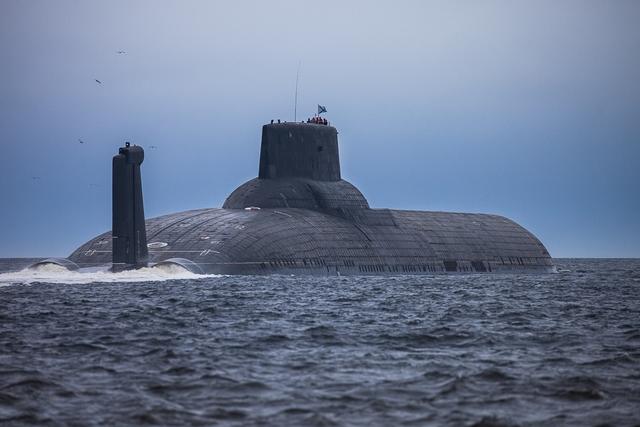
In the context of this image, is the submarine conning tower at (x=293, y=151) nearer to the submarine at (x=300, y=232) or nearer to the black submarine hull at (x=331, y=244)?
the submarine at (x=300, y=232)

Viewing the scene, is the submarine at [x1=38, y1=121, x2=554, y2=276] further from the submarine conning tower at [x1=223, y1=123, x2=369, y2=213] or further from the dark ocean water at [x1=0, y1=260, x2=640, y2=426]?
the dark ocean water at [x1=0, y1=260, x2=640, y2=426]

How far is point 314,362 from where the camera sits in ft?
83.6

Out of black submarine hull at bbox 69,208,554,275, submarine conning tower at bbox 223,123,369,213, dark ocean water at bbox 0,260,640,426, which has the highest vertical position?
submarine conning tower at bbox 223,123,369,213

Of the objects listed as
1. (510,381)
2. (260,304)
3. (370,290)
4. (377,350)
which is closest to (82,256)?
(370,290)

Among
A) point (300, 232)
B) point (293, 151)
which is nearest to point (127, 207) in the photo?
point (300, 232)

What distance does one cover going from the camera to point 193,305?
4347cm

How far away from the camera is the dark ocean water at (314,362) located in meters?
19.4

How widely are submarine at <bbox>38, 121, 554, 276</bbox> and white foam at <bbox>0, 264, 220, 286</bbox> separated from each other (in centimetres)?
58

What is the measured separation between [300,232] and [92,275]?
1871cm

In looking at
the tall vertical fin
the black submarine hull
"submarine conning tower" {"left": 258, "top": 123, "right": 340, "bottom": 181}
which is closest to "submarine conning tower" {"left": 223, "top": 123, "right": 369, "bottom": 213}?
"submarine conning tower" {"left": 258, "top": 123, "right": 340, "bottom": 181}

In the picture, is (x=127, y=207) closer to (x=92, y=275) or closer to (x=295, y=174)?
(x=92, y=275)

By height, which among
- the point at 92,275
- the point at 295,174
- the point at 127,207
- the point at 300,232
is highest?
the point at 295,174

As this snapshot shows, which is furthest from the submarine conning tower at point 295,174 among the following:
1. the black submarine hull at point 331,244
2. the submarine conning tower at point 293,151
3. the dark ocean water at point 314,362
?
the dark ocean water at point 314,362

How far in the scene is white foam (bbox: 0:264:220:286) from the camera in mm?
63219
